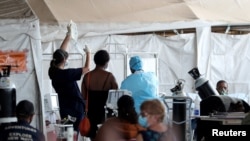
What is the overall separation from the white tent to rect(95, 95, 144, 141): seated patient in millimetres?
5203

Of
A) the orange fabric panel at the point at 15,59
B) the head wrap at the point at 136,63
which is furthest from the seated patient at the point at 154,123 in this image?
the orange fabric panel at the point at 15,59

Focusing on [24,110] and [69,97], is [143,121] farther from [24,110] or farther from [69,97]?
[69,97]

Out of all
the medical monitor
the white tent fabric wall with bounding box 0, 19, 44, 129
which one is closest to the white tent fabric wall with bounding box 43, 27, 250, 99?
the medical monitor

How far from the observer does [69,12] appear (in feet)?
35.8

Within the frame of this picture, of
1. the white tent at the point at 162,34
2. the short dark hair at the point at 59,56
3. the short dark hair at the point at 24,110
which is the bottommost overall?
the short dark hair at the point at 24,110

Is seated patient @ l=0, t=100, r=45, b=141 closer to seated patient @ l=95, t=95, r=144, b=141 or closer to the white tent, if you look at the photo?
seated patient @ l=95, t=95, r=144, b=141

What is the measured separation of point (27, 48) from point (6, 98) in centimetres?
185

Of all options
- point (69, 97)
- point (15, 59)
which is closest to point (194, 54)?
point (15, 59)

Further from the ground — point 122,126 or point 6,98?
point 6,98

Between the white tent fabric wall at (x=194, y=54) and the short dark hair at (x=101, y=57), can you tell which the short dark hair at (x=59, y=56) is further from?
the white tent fabric wall at (x=194, y=54)

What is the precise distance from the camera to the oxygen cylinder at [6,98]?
562 cm

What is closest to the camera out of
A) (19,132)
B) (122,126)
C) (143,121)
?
(19,132)

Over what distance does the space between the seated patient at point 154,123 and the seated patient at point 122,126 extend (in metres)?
0.10

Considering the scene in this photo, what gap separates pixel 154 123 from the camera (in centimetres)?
481
